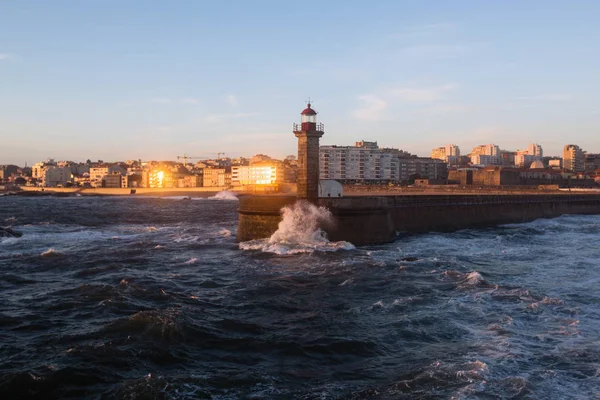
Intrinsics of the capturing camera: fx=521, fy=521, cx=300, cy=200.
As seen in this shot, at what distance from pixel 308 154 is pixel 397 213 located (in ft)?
34.7

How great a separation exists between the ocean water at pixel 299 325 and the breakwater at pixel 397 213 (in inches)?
150

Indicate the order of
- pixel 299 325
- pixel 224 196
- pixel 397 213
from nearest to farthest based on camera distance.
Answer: pixel 299 325
pixel 397 213
pixel 224 196

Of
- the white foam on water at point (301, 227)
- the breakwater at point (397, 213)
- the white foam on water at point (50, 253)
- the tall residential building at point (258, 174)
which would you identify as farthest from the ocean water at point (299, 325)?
the tall residential building at point (258, 174)

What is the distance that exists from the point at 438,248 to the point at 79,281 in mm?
21015

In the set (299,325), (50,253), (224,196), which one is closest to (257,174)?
Answer: (224,196)

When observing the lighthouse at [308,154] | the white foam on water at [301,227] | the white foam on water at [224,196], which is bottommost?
the white foam on water at [224,196]

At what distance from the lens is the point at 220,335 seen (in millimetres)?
14750

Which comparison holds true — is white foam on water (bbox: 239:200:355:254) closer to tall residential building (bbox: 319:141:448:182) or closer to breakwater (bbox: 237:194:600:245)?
breakwater (bbox: 237:194:600:245)

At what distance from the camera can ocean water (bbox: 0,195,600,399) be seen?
11.2m

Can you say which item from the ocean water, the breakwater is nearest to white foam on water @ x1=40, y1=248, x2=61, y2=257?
the ocean water

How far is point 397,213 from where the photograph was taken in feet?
132

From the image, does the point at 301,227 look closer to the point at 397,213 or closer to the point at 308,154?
the point at 308,154

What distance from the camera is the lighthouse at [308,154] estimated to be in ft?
109

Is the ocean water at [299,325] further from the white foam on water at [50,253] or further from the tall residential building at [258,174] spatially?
the tall residential building at [258,174]
